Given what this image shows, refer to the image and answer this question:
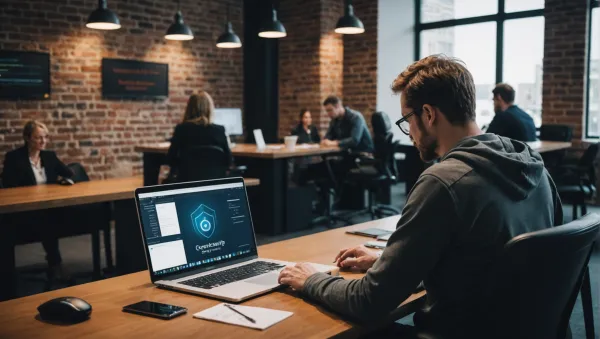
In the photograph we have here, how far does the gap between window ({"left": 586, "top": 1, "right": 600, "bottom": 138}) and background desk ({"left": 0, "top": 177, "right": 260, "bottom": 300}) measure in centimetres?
601

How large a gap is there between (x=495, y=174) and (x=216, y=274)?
0.83 m

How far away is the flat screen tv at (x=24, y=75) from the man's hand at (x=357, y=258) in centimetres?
585

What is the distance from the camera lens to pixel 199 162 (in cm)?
467

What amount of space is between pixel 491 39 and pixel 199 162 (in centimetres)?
580

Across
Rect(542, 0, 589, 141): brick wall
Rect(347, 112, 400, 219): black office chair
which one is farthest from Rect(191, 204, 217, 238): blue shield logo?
Rect(542, 0, 589, 141): brick wall

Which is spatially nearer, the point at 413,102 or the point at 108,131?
the point at 413,102

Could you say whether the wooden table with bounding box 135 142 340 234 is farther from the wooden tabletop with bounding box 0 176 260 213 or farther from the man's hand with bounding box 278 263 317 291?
the man's hand with bounding box 278 263 317 291

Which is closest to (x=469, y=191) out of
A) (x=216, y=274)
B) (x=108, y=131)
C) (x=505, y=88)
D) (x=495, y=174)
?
(x=495, y=174)

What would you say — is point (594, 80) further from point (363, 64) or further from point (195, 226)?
point (195, 226)

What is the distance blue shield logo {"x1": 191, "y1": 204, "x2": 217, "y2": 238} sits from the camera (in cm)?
185

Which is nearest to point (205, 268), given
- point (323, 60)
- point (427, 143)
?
point (427, 143)

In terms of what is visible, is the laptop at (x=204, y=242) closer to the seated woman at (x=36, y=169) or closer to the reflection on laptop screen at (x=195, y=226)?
the reflection on laptop screen at (x=195, y=226)

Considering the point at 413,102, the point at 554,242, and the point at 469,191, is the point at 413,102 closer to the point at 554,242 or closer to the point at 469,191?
the point at 469,191

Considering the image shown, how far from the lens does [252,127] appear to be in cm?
941
